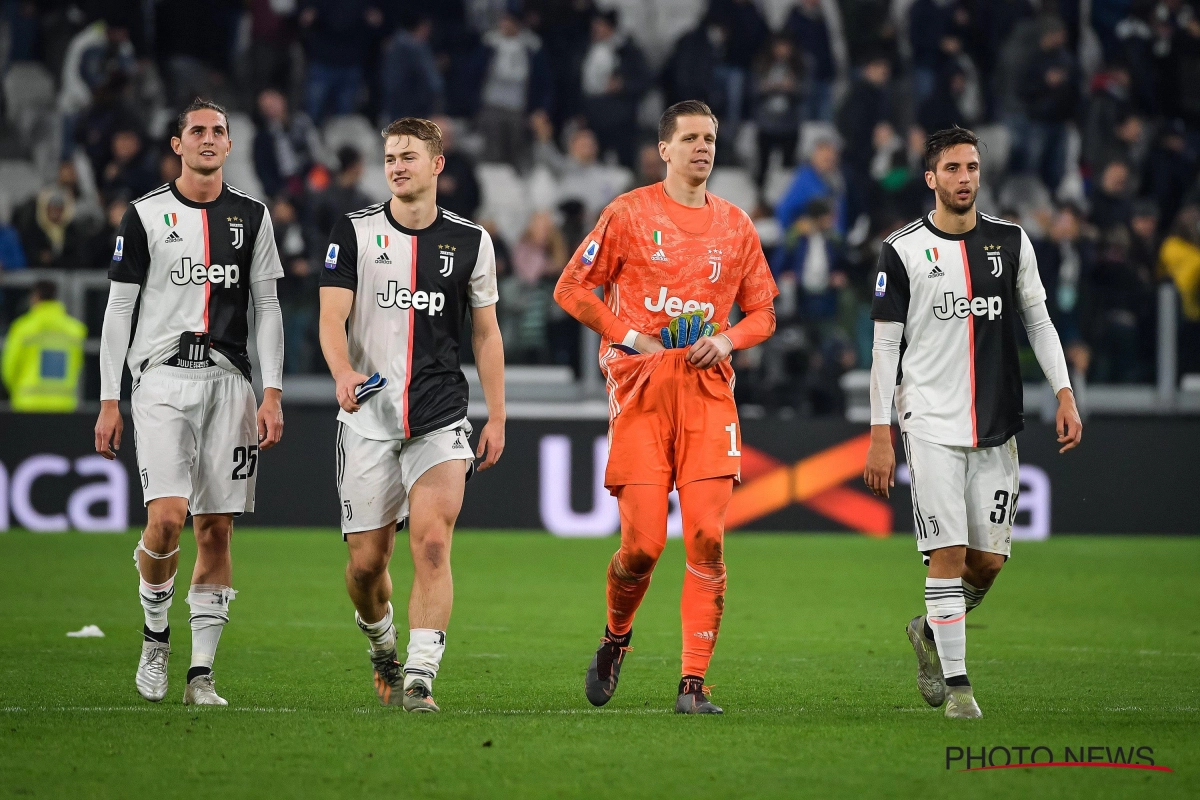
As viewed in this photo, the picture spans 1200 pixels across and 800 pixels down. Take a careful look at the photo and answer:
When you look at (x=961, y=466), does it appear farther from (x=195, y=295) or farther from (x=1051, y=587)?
(x=1051, y=587)

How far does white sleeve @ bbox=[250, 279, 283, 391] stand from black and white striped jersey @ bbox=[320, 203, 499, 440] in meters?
0.40

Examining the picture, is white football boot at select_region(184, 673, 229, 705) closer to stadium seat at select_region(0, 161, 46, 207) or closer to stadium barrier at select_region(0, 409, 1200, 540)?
stadium barrier at select_region(0, 409, 1200, 540)

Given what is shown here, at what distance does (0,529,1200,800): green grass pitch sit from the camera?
203 inches

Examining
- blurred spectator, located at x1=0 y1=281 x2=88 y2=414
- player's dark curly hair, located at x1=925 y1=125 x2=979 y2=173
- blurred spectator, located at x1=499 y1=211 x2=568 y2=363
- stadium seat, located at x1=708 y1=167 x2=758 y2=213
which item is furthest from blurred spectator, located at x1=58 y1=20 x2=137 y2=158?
player's dark curly hair, located at x1=925 y1=125 x2=979 y2=173

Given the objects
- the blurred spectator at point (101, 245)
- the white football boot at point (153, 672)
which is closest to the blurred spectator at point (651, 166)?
the blurred spectator at point (101, 245)

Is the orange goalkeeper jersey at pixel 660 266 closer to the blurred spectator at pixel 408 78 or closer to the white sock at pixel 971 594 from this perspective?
the white sock at pixel 971 594

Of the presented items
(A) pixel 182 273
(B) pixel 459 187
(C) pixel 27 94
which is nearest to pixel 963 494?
(A) pixel 182 273

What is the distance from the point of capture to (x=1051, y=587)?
40.0ft

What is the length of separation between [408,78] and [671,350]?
551 inches

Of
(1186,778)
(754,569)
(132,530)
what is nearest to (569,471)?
(754,569)

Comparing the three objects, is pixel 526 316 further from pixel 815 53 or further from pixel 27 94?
pixel 27 94

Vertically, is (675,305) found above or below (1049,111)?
below

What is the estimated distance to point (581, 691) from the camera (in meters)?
7.28

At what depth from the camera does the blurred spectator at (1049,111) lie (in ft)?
66.5
